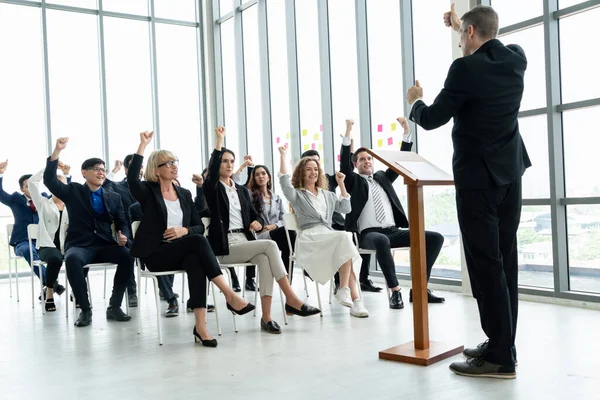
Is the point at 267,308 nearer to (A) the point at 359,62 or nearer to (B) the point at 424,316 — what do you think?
(B) the point at 424,316

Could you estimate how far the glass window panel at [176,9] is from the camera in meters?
9.19

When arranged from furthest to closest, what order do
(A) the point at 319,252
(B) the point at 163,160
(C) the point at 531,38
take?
(C) the point at 531,38 → (A) the point at 319,252 → (B) the point at 163,160

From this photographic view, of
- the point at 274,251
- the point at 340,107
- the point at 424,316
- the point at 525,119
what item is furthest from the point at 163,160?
the point at 340,107

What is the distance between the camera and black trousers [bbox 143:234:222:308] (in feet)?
11.9

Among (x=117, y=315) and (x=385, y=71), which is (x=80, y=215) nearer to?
(x=117, y=315)

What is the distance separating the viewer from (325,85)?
7.19 meters

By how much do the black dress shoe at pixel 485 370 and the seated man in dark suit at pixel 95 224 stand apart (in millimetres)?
2711

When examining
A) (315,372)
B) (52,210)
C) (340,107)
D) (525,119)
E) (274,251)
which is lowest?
(315,372)

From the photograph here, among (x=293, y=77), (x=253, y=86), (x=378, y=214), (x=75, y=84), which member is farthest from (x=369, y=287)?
(x=75, y=84)

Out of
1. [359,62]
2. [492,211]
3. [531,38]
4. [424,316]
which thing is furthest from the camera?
[359,62]

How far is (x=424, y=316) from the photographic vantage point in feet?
10.2

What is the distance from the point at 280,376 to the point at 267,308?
1.14 metres

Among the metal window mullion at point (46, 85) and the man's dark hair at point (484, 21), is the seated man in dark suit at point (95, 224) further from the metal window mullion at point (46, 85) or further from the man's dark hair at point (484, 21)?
the metal window mullion at point (46, 85)

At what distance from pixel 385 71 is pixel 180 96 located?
4.04 meters
